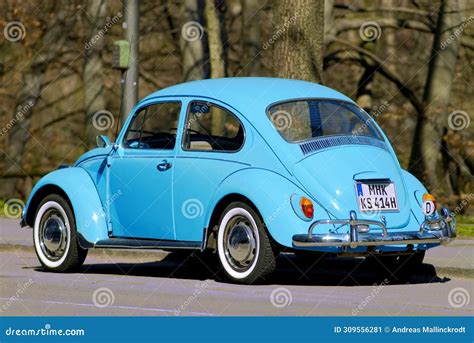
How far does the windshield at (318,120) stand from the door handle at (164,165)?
1.11 m

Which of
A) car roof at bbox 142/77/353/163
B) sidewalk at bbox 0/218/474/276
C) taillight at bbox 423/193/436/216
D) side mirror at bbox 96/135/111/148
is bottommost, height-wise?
sidewalk at bbox 0/218/474/276

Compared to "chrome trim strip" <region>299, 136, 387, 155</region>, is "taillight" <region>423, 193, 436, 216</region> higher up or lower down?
lower down

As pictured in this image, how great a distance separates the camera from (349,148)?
12438 millimetres

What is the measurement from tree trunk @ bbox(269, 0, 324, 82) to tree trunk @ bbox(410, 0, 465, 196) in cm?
980

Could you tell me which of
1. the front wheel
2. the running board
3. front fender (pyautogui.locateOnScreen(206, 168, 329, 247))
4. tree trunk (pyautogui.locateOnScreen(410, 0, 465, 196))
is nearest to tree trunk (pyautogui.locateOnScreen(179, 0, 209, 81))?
tree trunk (pyautogui.locateOnScreen(410, 0, 465, 196))

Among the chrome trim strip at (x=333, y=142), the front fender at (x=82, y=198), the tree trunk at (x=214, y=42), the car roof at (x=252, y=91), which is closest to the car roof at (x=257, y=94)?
the car roof at (x=252, y=91)

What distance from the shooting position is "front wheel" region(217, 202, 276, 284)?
39.0ft

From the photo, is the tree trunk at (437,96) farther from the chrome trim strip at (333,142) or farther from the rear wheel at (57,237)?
the rear wheel at (57,237)

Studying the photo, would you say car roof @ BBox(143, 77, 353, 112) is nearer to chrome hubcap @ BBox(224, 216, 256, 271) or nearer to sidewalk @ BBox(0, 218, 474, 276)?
chrome hubcap @ BBox(224, 216, 256, 271)

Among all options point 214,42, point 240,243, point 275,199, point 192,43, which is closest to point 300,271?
point 240,243

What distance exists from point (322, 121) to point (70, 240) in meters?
2.84

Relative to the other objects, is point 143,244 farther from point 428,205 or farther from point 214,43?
point 214,43

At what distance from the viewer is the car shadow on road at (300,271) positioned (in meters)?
13.2

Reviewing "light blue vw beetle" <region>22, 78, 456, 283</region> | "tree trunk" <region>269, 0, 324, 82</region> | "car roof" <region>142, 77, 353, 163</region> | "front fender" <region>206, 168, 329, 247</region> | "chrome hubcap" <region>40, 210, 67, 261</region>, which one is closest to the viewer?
"front fender" <region>206, 168, 329, 247</region>
